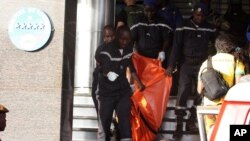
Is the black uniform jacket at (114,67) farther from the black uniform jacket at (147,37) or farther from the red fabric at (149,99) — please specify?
the black uniform jacket at (147,37)

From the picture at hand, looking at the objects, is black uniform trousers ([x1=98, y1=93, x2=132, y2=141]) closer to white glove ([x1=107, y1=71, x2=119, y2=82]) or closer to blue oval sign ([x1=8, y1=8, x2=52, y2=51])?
white glove ([x1=107, y1=71, x2=119, y2=82])

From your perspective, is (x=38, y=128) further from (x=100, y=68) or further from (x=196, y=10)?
(x=196, y=10)

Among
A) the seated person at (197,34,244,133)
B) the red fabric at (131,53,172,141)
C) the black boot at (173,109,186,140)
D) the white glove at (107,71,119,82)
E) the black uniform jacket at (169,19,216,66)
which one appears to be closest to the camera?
the seated person at (197,34,244,133)

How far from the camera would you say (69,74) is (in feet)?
23.5

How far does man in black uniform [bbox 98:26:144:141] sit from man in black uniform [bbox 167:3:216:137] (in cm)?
121

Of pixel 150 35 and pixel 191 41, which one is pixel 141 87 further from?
pixel 191 41

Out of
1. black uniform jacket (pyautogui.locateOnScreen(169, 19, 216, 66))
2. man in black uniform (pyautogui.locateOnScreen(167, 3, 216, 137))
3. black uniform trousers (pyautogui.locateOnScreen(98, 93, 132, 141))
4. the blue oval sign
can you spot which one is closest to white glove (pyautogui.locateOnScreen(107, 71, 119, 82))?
black uniform trousers (pyautogui.locateOnScreen(98, 93, 132, 141))

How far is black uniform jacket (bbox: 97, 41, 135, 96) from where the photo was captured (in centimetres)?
841

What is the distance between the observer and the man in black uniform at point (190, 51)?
9414 mm

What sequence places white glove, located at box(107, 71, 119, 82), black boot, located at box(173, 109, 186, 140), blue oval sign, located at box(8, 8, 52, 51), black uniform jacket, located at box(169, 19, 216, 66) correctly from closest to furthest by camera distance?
blue oval sign, located at box(8, 8, 52, 51) < white glove, located at box(107, 71, 119, 82) < black boot, located at box(173, 109, 186, 140) < black uniform jacket, located at box(169, 19, 216, 66)

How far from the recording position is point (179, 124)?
935cm

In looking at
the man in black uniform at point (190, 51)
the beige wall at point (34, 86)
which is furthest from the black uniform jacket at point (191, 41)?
the beige wall at point (34, 86)

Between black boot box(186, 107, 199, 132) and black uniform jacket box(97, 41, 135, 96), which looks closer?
black uniform jacket box(97, 41, 135, 96)

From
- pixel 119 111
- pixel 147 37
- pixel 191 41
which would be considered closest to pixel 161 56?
pixel 147 37
